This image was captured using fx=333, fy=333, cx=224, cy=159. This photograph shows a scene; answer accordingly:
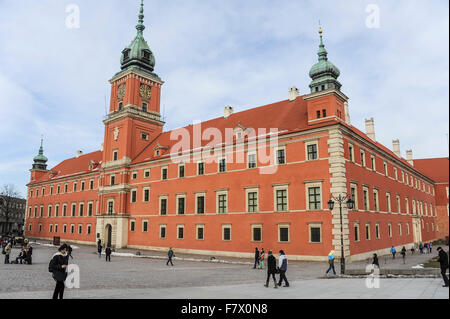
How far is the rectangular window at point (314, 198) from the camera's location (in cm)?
2675

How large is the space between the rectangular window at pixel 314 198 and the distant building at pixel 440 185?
38555mm

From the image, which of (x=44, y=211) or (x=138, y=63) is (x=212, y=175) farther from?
(x=44, y=211)

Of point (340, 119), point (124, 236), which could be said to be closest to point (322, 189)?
point (340, 119)

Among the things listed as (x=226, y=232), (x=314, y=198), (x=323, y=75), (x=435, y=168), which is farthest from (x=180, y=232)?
(x=435, y=168)

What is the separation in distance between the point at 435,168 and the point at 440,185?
3908 millimetres

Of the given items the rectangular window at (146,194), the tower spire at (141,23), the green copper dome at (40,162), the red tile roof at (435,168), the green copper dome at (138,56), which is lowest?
the rectangular window at (146,194)

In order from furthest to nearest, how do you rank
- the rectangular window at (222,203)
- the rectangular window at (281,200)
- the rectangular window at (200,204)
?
the rectangular window at (200,204) < the rectangular window at (222,203) < the rectangular window at (281,200)

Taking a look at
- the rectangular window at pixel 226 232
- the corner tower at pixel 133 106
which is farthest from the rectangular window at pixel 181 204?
the corner tower at pixel 133 106

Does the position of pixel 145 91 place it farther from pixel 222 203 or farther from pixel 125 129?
pixel 222 203

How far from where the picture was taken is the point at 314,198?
27.0 meters

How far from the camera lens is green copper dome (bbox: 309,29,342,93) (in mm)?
28984

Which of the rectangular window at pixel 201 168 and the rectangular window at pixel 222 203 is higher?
the rectangular window at pixel 201 168

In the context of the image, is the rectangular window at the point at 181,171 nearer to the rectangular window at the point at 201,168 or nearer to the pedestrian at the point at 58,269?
the rectangular window at the point at 201,168

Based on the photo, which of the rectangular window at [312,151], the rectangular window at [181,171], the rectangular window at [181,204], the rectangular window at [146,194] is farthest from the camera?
the rectangular window at [146,194]
